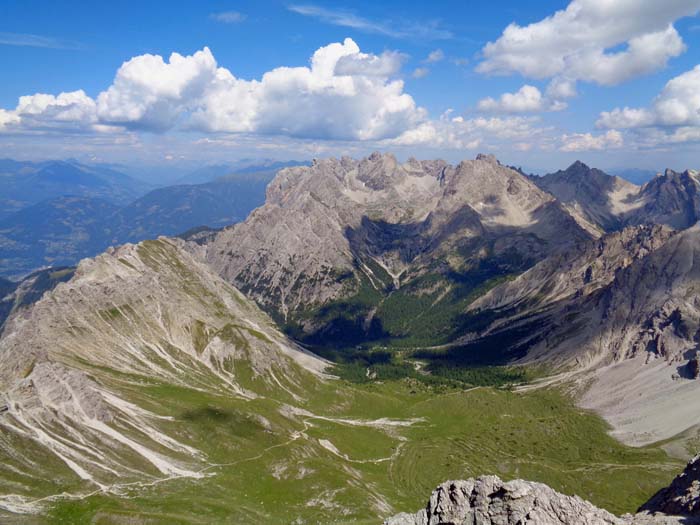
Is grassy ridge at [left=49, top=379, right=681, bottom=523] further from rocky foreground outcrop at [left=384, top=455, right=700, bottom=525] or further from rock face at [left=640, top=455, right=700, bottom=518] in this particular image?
rock face at [left=640, top=455, right=700, bottom=518]

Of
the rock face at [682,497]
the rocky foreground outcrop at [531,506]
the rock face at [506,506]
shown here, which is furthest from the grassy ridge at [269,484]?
the rock face at [682,497]

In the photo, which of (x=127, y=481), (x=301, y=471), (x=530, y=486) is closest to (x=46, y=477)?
(x=127, y=481)

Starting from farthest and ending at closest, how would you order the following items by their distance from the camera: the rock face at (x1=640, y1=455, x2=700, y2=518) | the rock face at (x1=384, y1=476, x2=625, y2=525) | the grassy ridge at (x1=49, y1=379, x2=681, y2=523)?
the grassy ridge at (x1=49, y1=379, x2=681, y2=523) < the rock face at (x1=640, y1=455, x2=700, y2=518) < the rock face at (x1=384, y1=476, x2=625, y2=525)

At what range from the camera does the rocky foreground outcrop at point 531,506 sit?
59375 mm

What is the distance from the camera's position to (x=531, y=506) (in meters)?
60.8

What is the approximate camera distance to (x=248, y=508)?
12950 centimetres

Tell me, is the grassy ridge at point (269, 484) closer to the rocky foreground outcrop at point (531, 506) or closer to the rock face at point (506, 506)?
the rock face at point (506, 506)

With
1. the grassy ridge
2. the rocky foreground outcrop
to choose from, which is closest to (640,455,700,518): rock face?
the rocky foreground outcrop

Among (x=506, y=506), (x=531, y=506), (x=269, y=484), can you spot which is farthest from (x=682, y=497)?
(x=269, y=484)

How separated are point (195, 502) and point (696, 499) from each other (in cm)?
10478

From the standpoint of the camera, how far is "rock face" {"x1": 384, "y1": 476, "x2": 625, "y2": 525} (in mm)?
59344

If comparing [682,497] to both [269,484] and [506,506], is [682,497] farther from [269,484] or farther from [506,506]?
[269,484]

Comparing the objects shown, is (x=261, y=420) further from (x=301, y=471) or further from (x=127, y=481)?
(x=127, y=481)

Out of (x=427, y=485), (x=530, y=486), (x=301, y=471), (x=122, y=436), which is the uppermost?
(x=530, y=486)
